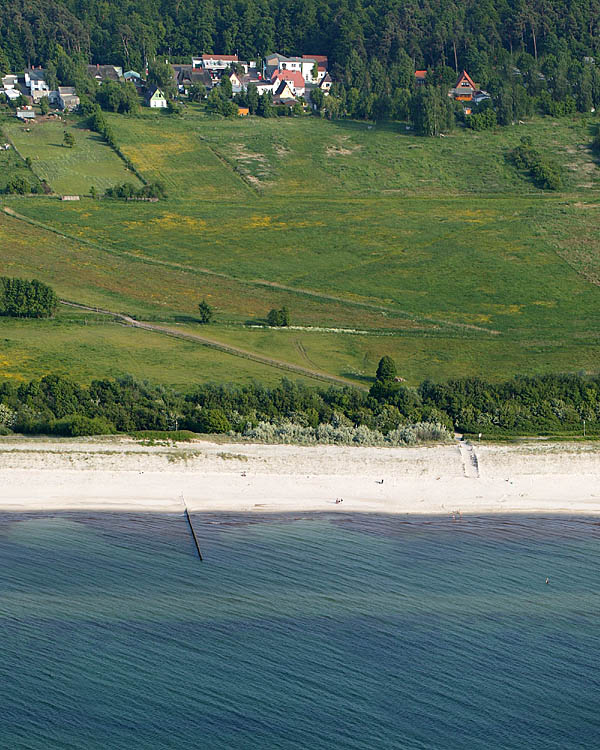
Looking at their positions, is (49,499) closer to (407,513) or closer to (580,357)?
(407,513)

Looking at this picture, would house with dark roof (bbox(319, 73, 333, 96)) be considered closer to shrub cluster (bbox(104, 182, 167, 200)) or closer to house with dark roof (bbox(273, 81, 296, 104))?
house with dark roof (bbox(273, 81, 296, 104))

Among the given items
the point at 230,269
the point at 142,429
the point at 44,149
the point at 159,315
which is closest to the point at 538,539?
the point at 142,429

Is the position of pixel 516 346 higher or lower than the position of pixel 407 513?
lower

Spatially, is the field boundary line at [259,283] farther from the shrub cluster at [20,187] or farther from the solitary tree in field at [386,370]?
the solitary tree in field at [386,370]

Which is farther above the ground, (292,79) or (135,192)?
(292,79)

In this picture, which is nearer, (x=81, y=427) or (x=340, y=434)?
(x=81, y=427)

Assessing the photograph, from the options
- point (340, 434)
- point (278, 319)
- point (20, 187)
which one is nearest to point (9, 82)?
point (20, 187)

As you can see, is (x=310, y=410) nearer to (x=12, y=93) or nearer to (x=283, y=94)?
(x=12, y=93)

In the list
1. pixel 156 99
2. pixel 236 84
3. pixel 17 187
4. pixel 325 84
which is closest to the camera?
pixel 17 187
